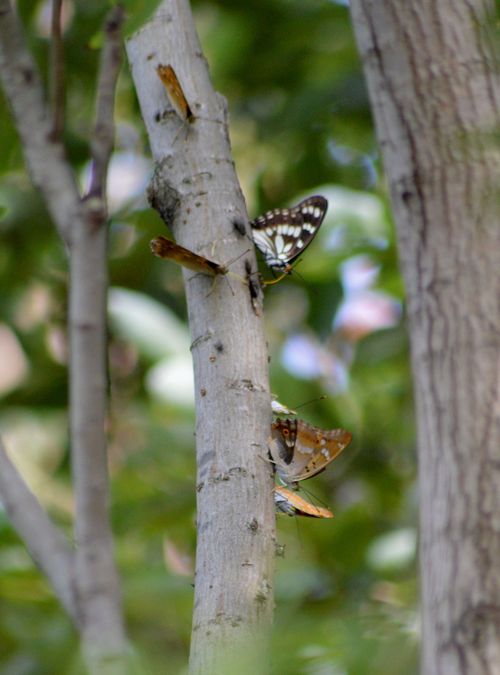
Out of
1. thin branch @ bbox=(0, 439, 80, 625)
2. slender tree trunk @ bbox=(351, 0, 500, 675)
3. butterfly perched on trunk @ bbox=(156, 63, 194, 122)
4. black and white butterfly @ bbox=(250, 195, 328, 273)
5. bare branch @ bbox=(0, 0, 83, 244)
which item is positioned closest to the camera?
slender tree trunk @ bbox=(351, 0, 500, 675)

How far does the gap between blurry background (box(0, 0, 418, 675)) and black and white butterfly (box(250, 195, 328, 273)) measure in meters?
0.36

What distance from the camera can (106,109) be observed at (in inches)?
30.6

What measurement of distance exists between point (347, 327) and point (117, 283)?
0.58 metres

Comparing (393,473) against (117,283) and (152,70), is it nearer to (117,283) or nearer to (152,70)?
(117,283)

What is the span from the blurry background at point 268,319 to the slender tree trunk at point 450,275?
93cm

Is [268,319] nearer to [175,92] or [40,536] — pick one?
[175,92]

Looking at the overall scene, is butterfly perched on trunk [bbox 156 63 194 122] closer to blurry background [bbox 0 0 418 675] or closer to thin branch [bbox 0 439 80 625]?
thin branch [bbox 0 439 80 625]

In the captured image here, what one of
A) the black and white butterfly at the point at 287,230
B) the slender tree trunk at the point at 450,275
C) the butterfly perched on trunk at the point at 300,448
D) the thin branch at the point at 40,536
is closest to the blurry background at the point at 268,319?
the black and white butterfly at the point at 287,230

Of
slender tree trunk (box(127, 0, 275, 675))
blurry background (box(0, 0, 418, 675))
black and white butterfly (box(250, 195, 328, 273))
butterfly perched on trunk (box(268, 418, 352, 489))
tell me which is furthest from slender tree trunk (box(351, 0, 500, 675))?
blurry background (box(0, 0, 418, 675))

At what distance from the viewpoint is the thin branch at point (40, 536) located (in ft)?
2.12

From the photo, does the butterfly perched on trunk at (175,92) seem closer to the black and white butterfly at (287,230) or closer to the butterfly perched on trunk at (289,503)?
the black and white butterfly at (287,230)

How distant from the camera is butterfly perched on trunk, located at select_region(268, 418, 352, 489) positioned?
818 millimetres

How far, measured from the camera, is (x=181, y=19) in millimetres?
996

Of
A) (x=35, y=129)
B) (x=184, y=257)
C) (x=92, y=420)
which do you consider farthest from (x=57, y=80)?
(x=92, y=420)
